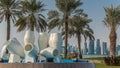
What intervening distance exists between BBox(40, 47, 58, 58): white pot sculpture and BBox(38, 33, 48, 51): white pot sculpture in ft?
A: 4.62

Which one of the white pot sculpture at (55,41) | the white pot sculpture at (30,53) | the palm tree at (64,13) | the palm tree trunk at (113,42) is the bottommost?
the white pot sculpture at (30,53)

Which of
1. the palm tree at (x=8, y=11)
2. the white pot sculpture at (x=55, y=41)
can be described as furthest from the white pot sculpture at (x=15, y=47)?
the palm tree at (x=8, y=11)

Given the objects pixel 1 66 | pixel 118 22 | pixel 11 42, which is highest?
pixel 118 22

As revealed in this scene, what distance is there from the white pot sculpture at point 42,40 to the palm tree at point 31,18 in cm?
2135

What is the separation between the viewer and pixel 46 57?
20328 mm

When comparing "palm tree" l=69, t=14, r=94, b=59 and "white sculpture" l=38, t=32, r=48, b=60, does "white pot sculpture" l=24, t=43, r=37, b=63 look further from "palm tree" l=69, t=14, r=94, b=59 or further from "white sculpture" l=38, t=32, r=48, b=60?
"palm tree" l=69, t=14, r=94, b=59

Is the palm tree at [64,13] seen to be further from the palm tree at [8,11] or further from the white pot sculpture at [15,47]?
the white pot sculpture at [15,47]

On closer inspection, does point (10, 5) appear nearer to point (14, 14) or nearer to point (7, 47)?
point (14, 14)

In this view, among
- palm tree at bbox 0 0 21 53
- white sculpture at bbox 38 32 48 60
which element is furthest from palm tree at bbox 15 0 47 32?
white sculpture at bbox 38 32 48 60

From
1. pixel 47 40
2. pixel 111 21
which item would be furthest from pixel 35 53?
pixel 111 21

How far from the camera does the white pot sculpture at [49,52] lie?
20016 mm

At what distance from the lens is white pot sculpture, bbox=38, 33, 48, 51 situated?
71.6 feet

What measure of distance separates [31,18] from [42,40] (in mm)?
21971

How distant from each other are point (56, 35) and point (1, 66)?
444 cm
